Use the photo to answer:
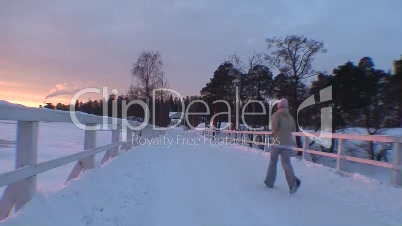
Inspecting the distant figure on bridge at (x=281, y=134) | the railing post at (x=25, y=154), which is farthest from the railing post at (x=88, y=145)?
the distant figure on bridge at (x=281, y=134)

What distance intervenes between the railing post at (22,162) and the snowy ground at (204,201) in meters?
0.15

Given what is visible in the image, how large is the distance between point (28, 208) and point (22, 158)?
544mm

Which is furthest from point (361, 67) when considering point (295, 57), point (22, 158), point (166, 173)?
point (22, 158)

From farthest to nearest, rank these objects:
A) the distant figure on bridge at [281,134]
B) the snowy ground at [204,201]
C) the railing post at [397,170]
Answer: the distant figure on bridge at [281,134]
the railing post at [397,170]
the snowy ground at [204,201]

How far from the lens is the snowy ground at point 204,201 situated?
15.4 ft

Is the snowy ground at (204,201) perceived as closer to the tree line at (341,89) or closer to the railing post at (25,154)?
the railing post at (25,154)

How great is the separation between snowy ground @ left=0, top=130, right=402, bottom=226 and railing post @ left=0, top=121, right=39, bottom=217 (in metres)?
0.15

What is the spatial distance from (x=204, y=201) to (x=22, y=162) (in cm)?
A: 345

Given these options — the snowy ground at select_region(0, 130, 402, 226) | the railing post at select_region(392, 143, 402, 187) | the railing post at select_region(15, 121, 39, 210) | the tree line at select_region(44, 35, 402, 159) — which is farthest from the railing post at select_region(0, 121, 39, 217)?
the tree line at select_region(44, 35, 402, 159)

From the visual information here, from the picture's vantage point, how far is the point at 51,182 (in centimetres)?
616

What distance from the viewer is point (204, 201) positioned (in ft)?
21.7

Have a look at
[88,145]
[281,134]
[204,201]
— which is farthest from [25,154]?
[281,134]

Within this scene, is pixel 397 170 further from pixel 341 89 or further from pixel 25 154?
pixel 341 89

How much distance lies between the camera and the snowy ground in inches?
185
